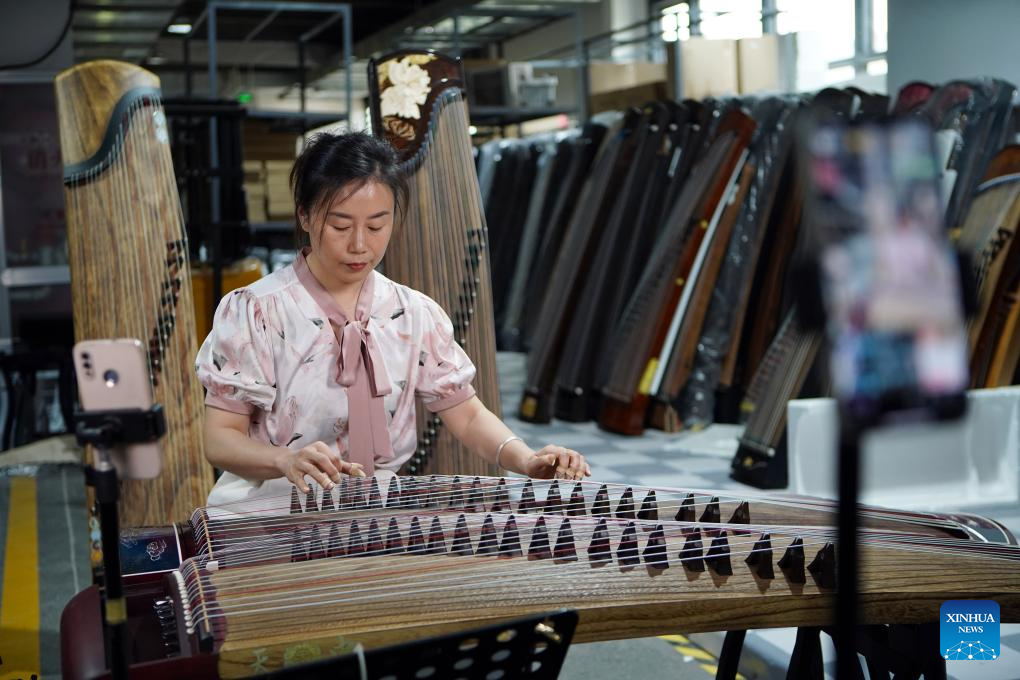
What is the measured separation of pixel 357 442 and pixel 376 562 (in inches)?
20.0

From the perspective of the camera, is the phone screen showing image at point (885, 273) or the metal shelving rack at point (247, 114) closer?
the phone screen showing image at point (885, 273)

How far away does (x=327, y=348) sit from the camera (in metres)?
1.73

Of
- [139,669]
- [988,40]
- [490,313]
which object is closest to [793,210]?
[988,40]

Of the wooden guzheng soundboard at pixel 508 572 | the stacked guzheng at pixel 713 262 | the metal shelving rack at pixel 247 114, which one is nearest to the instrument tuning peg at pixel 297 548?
the wooden guzheng soundboard at pixel 508 572

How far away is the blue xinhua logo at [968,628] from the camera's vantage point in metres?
1.24

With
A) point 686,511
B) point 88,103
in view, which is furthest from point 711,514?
point 88,103

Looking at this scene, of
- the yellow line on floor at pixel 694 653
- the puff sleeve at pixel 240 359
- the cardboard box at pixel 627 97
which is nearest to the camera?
the puff sleeve at pixel 240 359

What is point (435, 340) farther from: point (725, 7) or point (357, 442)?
point (725, 7)

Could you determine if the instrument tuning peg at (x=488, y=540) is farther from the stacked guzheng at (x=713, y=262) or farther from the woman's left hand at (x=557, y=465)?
the stacked guzheng at (x=713, y=262)

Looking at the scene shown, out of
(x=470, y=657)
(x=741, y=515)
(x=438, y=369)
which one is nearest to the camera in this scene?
(x=470, y=657)

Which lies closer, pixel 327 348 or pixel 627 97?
pixel 327 348

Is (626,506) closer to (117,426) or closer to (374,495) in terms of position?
(374,495)

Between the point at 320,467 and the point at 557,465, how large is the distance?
33cm

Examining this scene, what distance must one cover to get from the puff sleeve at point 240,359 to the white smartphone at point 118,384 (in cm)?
81
